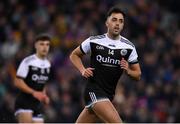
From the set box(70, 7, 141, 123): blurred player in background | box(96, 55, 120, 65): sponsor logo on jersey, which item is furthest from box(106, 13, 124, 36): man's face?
box(96, 55, 120, 65): sponsor logo on jersey

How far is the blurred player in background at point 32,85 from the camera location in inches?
542

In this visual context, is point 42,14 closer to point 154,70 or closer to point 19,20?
point 19,20

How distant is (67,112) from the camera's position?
59.2 feet

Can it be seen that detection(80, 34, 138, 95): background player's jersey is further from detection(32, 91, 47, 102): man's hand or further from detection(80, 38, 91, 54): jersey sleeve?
detection(32, 91, 47, 102): man's hand

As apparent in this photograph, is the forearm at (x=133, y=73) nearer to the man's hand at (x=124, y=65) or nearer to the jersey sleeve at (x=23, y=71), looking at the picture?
the man's hand at (x=124, y=65)

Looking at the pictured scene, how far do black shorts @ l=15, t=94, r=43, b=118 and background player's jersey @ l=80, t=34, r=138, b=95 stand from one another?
Answer: 2.69 m

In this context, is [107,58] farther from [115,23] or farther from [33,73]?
[33,73]

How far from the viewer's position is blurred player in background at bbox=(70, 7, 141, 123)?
11336 mm

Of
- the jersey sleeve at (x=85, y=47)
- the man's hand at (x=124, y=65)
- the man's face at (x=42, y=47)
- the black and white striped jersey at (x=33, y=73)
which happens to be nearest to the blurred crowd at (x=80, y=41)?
the black and white striped jersey at (x=33, y=73)

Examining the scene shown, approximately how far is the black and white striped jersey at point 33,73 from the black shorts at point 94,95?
8.75 feet

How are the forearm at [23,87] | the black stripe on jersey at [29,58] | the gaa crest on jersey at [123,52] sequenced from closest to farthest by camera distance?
the gaa crest on jersey at [123,52] → the forearm at [23,87] → the black stripe on jersey at [29,58]

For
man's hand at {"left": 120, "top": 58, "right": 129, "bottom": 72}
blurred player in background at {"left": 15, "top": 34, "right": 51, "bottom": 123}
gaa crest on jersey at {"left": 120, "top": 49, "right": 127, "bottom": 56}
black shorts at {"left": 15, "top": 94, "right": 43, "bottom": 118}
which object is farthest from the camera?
black shorts at {"left": 15, "top": 94, "right": 43, "bottom": 118}

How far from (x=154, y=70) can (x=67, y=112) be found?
9.27ft

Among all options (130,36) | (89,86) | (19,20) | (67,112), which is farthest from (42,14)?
(89,86)
